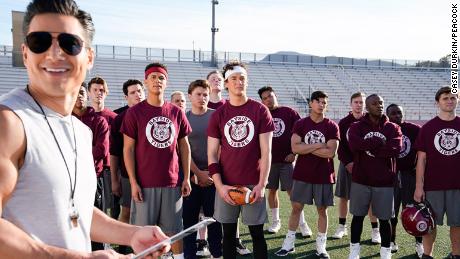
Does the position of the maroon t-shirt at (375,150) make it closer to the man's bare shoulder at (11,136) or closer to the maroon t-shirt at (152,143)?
the maroon t-shirt at (152,143)

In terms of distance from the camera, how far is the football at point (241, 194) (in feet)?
14.1

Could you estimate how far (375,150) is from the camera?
5039 millimetres

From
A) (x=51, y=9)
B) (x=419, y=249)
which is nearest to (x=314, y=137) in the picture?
(x=419, y=249)

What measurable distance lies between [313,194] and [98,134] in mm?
2699

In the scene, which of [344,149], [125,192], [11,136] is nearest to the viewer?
[11,136]

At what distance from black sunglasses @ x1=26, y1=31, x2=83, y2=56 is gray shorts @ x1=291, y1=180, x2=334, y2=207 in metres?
4.51

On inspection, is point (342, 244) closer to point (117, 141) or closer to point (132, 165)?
point (132, 165)

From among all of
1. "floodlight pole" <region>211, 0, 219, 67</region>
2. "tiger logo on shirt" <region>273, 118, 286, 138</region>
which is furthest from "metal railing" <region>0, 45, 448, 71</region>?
"tiger logo on shirt" <region>273, 118, 286, 138</region>

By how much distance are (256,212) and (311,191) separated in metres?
1.48

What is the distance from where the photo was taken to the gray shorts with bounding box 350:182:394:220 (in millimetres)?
5105

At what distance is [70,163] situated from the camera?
154 centimetres

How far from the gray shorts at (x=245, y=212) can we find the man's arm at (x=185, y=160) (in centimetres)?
38

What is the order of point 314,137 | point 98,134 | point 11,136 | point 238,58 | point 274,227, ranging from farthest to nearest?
point 238,58, point 274,227, point 314,137, point 98,134, point 11,136

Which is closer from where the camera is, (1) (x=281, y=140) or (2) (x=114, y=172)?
(2) (x=114, y=172)
